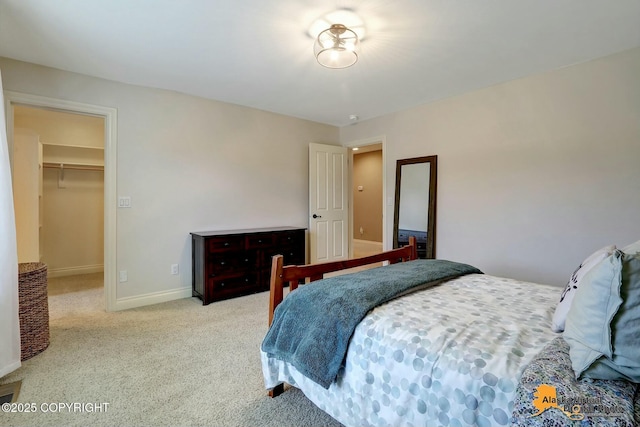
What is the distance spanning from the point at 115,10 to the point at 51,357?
2530mm

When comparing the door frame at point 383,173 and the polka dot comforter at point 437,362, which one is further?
the door frame at point 383,173

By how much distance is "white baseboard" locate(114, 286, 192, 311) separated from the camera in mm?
3266

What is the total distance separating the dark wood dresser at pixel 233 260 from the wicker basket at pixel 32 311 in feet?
4.37

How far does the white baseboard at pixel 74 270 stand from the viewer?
458 centimetres

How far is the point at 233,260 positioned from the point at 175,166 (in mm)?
1301

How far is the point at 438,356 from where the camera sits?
1.14m

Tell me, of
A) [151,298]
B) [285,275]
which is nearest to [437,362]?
[285,275]

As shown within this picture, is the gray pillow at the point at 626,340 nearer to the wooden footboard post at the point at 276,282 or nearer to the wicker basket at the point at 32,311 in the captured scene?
the wooden footboard post at the point at 276,282

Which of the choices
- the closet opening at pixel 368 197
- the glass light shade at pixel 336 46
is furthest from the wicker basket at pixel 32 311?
the closet opening at pixel 368 197

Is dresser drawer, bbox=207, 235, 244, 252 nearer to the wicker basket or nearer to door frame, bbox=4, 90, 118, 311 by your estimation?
door frame, bbox=4, 90, 118, 311

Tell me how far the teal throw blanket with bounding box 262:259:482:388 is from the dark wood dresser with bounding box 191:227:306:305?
Result: 1974 millimetres

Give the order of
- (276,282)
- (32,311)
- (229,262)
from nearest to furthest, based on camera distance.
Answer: (276,282), (32,311), (229,262)

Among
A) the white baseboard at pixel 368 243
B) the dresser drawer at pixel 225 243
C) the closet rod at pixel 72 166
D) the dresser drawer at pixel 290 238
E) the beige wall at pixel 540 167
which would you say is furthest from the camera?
the white baseboard at pixel 368 243

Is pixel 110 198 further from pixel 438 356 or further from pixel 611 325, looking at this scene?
pixel 611 325
